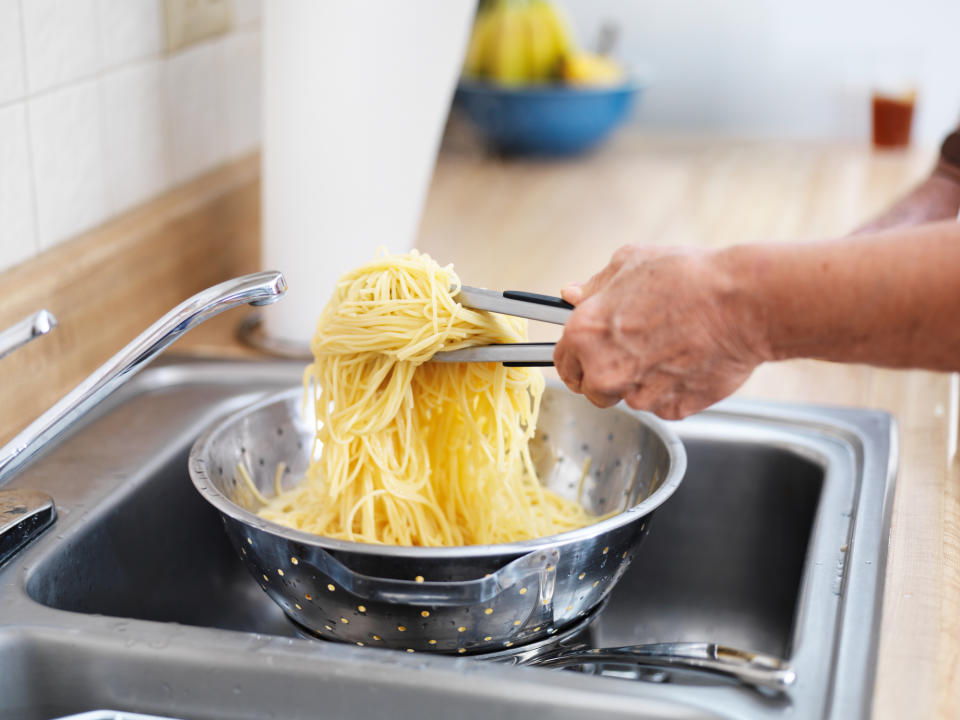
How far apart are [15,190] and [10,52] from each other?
13 centimetres

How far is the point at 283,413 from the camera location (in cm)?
110

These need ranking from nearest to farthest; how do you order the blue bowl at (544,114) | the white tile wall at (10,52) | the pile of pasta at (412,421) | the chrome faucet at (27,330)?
the chrome faucet at (27,330)
the pile of pasta at (412,421)
the white tile wall at (10,52)
the blue bowl at (544,114)

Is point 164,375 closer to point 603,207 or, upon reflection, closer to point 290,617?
point 290,617

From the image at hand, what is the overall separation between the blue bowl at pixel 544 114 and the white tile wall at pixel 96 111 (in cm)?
73

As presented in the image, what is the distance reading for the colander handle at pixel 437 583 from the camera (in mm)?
817

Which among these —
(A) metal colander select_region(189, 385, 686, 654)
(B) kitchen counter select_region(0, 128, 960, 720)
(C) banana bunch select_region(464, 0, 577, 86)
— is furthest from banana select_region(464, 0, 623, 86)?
(A) metal colander select_region(189, 385, 686, 654)

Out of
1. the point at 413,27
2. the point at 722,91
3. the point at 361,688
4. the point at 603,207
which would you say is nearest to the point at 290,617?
the point at 361,688

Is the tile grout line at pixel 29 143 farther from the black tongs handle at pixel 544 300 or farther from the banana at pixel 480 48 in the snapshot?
the banana at pixel 480 48

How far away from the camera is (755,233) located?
187 centimetres

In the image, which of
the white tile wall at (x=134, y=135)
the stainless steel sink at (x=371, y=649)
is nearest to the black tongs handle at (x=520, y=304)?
the stainless steel sink at (x=371, y=649)


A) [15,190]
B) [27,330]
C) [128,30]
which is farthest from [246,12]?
[27,330]

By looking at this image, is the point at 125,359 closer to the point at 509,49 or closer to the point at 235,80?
the point at 235,80

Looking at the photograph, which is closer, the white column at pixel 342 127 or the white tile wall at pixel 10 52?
the white tile wall at pixel 10 52

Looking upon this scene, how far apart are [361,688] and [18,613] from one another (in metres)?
0.27
